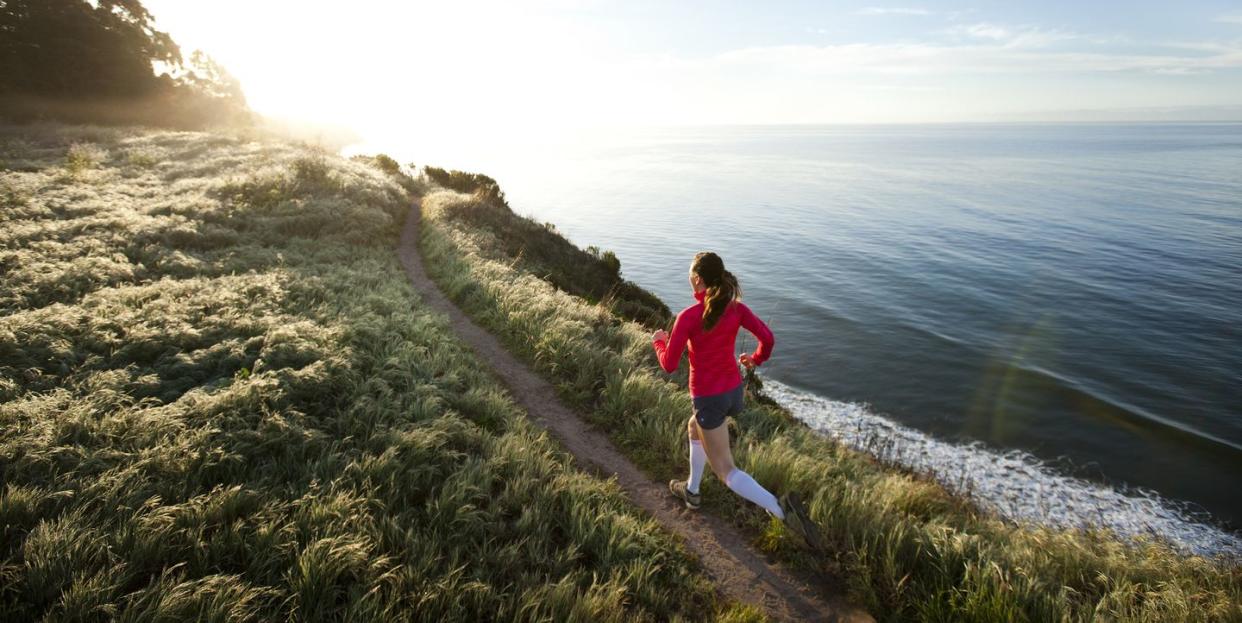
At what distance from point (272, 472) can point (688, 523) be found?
4.47 meters

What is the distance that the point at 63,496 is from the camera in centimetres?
438

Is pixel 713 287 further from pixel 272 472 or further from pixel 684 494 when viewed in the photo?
pixel 272 472

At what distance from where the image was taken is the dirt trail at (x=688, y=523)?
492 centimetres

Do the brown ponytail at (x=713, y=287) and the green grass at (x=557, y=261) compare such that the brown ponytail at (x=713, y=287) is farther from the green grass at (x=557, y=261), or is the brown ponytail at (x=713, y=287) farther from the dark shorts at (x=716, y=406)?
the green grass at (x=557, y=261)

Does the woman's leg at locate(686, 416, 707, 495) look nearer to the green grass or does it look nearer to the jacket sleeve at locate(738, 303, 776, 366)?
the jacket sleeve at locate(738, 303, 776, 366)

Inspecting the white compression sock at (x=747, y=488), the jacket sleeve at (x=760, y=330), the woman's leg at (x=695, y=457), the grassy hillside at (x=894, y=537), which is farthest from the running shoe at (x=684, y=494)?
the jacket sleeve at (x=760, y=330)

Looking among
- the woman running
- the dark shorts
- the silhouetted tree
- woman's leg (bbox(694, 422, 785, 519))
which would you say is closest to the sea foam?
woman's leg (bbox(694, 422, 785, 519))

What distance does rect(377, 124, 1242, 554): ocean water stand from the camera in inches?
499

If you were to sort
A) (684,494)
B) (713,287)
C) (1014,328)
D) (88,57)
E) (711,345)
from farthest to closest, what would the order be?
1. (88,57)
2. (1014,328)
3. (684,494)
4. (711,345)
5. (713,287)

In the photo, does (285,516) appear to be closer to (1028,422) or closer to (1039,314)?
(1028,422)

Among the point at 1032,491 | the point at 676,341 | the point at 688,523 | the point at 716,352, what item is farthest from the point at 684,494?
the point at 1032,491

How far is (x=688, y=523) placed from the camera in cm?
600

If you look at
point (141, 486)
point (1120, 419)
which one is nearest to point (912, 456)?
point (1120, 419)

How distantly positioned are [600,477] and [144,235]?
13.6 meters
